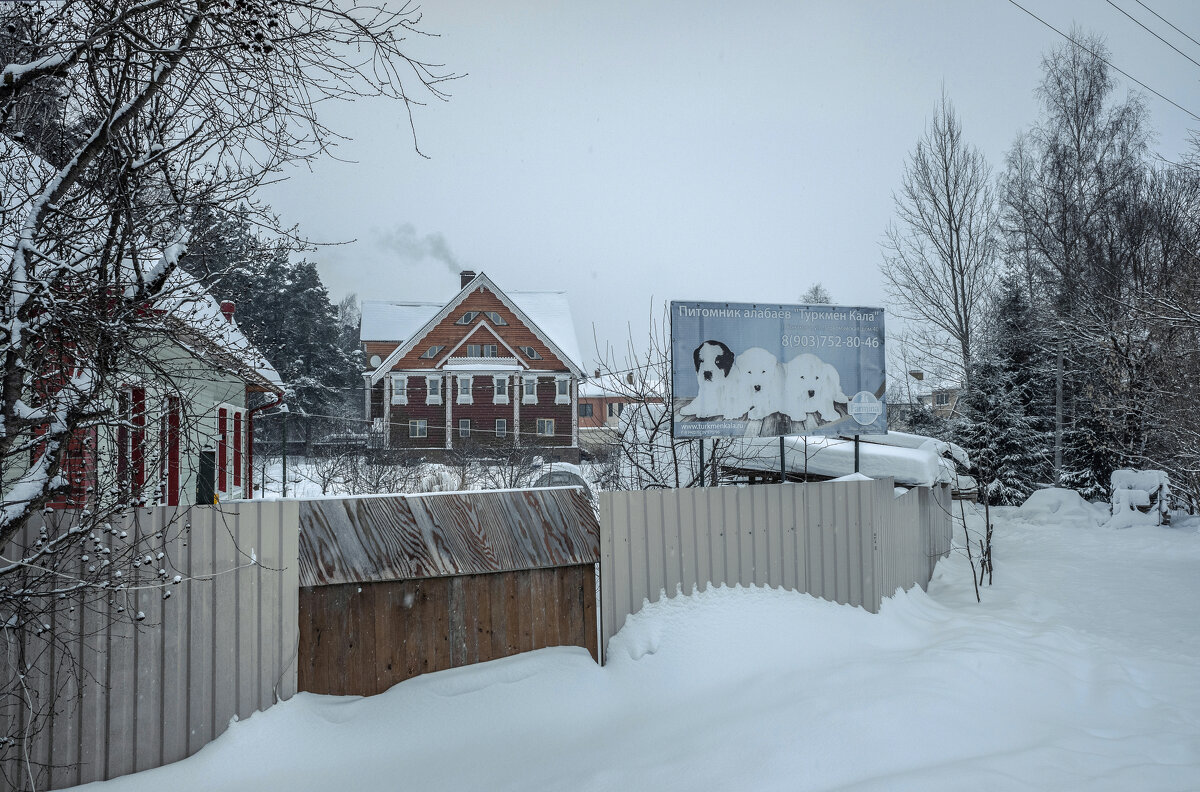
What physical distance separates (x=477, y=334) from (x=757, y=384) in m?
28.6

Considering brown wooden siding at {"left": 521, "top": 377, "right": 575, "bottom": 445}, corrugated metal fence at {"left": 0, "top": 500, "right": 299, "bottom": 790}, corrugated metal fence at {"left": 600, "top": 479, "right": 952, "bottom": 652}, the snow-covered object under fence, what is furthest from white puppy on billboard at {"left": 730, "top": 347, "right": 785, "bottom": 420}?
brown wooden siding at {"left": 521, "top": 377, "right": 575, "bottom": 445}

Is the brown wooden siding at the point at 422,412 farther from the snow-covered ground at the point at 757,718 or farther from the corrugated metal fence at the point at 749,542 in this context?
the snow-covered ground at the point at 757,718

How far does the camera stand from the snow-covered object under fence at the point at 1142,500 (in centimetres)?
1383

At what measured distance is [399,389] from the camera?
1358 inches

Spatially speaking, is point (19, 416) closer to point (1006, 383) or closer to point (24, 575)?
point (24, 575)

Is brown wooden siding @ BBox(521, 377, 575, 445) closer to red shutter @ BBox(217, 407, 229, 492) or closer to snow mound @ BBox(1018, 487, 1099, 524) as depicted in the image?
snow mound @ BBox(1018, 487, 1099, 524)

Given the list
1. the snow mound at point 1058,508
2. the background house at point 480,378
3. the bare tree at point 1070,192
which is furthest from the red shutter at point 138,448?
the background house at point 480,378

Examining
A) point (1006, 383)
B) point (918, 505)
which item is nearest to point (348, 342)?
point (1006, 383)

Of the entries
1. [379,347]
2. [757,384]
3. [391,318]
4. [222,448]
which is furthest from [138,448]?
[391,318]

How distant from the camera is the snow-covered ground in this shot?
358 centimetres

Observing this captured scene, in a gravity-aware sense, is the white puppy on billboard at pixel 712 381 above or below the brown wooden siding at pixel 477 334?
below

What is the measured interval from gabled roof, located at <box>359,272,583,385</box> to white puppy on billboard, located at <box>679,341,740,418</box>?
93.0ft

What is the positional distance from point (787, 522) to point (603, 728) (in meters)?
2.22

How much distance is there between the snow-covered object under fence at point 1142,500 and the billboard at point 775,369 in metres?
9.74
